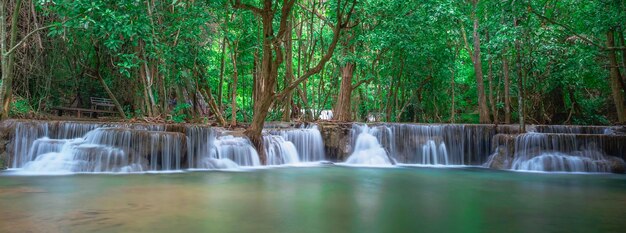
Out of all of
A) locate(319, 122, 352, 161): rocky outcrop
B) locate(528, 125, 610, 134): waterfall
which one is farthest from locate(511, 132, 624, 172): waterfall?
locate(319, 122, 352, 161): rocky outcrop

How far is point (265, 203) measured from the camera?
20.4ft

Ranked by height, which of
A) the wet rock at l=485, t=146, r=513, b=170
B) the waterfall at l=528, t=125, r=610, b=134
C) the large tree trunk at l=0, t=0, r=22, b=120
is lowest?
the wet rock at l=485, t=146, r=513, b=170

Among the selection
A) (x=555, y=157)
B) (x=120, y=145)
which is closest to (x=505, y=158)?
(x=555, y=157)

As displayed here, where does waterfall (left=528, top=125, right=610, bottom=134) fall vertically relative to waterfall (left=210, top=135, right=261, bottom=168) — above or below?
above

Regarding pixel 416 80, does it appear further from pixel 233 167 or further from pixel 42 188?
pixel 42 188

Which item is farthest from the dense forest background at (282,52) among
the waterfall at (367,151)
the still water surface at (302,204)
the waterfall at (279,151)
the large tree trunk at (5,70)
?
the still water surface at (302,204)

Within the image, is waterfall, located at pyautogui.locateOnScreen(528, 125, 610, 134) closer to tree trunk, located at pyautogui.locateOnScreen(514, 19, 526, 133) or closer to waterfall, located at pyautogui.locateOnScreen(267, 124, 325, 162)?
tree trunk, located at pyautogui.locateOnScreen(514, 19, 526, 133)

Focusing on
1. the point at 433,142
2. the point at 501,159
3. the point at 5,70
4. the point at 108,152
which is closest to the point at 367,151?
the point at 433,142

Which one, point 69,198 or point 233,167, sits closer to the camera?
point 69,198

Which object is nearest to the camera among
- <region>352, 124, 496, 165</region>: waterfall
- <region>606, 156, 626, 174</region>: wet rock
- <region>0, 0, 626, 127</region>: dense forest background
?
<region>0, 0, 626, 127</region>: dense forest background

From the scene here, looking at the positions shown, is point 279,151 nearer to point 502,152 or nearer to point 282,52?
point 282,52

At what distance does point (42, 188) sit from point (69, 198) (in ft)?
4.46

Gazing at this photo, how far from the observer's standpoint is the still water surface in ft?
15.8

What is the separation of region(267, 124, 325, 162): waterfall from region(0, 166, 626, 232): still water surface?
14.1 ft
